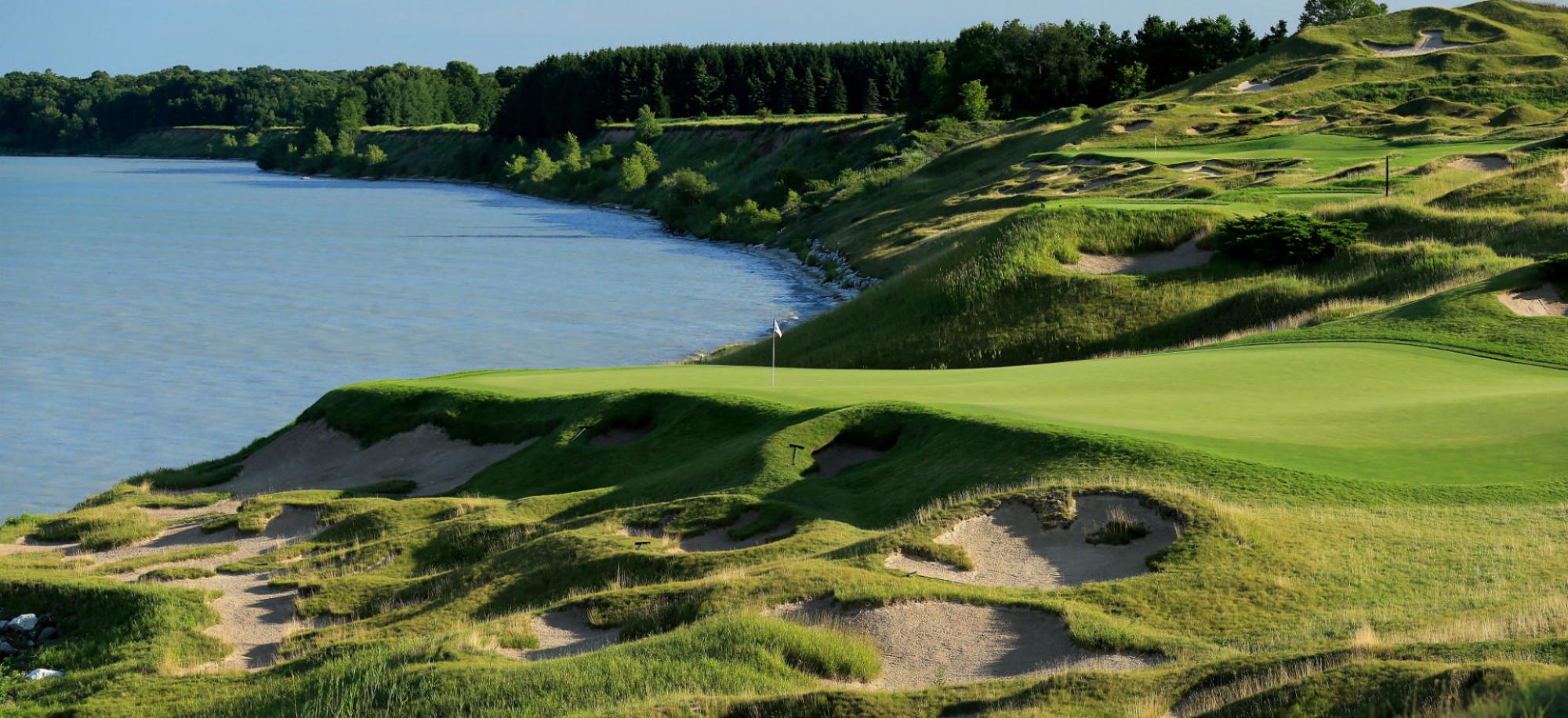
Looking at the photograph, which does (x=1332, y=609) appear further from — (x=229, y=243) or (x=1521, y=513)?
(x=229, y=243)

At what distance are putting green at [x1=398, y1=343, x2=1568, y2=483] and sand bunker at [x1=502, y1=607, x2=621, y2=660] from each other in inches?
289

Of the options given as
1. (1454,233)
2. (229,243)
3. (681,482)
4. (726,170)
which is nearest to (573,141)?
(726,170)

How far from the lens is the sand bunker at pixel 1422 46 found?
291 ft

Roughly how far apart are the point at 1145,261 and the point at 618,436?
68.6ft

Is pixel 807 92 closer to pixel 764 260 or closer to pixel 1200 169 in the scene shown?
pixel 764 260

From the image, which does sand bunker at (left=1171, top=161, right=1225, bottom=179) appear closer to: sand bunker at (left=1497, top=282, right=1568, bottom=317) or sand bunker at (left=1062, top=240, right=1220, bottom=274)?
sand bunker at (left=1062, top=240, right=1220, bottom=274)

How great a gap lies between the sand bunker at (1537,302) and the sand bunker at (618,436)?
17.5 metres

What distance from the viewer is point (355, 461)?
1102 inches

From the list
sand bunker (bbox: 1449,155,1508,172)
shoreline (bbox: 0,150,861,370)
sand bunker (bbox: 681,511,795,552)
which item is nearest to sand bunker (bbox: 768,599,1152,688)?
sand bunker (bbox: 681,511,795,552)

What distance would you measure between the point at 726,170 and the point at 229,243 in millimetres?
41795

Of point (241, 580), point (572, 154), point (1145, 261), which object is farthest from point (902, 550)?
point (572, 154)

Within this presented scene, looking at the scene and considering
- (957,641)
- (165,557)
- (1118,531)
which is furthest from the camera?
(165,557)

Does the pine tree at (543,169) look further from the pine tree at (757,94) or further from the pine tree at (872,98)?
the pine tree at (872,98)

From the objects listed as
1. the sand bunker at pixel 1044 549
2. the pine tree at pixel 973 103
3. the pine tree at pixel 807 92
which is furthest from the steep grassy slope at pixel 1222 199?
the pine tree at pixel 807 92
